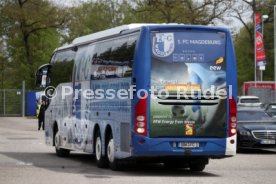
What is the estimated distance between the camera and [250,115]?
28.1 m

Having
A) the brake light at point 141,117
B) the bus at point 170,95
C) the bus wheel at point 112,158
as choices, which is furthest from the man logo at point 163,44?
the bus wheel at point 112,158

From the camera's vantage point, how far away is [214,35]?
18250 millimetres

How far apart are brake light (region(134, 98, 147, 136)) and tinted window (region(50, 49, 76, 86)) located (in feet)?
19.9

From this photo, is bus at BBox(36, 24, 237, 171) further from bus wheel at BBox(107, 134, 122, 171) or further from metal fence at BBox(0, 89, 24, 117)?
metal fence at BBox(0, 89, 24, 117)

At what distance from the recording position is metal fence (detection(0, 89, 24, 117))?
2718 inches

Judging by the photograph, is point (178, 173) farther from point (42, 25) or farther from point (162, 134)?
point (42, 25)

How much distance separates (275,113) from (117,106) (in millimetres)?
22682

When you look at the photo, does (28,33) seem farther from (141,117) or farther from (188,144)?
(141,117)

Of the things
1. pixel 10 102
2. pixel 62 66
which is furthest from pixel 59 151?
pixel 10 102

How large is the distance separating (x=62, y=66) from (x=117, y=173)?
6.89 meters

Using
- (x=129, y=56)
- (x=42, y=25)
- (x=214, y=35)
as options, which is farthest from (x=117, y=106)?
(x=42, y=25)

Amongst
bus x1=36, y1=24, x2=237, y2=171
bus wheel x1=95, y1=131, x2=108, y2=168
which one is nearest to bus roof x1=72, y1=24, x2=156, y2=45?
bus x1=36, y1=24, x2=237, y2=171

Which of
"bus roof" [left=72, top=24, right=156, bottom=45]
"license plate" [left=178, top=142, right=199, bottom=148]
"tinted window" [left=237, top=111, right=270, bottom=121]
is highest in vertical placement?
"bus roof" [left=72, top=24, right=156, bottom=45]

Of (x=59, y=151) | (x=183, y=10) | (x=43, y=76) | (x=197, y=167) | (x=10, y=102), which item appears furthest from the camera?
(x=10, y=102)
